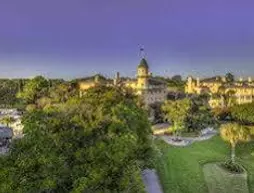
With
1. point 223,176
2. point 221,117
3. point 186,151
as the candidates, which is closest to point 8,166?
point 223,176

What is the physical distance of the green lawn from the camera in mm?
39719

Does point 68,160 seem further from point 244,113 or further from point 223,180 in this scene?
point 244,113

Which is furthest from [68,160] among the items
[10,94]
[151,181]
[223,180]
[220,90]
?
[10,94]

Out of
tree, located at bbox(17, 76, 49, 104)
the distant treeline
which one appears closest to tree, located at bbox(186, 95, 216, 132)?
tree, located at bbox(17, 76, 49, 104)

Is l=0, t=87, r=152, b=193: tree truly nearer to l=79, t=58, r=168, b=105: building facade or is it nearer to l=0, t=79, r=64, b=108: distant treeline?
l=79, t=58, r=168, b=105: building facade

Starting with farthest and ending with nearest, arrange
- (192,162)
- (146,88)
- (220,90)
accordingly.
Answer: (220,90)
(146,88)
(192,162)

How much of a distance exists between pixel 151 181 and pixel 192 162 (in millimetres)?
9238

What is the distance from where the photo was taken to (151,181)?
133 feet

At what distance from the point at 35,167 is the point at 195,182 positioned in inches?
912

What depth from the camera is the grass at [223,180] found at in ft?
129

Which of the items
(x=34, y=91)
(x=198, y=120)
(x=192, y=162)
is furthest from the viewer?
(x=34, y=91)

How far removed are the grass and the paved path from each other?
4.34 meters

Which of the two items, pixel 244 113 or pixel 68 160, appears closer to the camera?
pixel 68 160

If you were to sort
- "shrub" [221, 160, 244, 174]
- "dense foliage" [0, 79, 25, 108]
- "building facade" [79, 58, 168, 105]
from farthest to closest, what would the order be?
"dense foliage" [0, 79, 25, 108], "building facade" [79, 58, 168, 105], "shrub" [221, 160, 244, 174]
